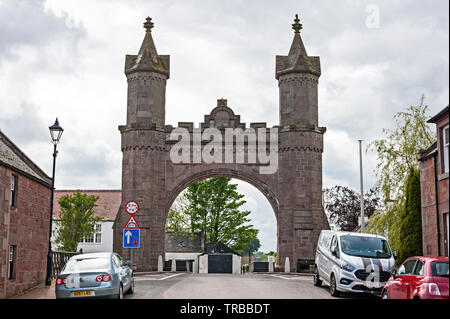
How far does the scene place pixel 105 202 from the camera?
61.7m

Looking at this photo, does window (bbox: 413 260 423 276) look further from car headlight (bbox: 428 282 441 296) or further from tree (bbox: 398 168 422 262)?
tree (bbox: 398 168 422 262)

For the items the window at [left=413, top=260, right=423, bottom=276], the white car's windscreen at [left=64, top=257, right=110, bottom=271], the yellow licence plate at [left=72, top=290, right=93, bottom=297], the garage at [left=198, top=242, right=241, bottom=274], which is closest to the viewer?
the window at [left=413, top=260, right=423, bottom=276]

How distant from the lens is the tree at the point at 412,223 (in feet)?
71.2

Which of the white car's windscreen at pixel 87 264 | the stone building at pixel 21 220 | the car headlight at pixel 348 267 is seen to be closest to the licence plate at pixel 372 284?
the car headlight at pixel 348 267

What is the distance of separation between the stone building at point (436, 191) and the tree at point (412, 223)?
940mm

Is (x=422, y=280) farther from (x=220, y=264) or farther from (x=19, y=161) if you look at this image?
(x=220, y=264)

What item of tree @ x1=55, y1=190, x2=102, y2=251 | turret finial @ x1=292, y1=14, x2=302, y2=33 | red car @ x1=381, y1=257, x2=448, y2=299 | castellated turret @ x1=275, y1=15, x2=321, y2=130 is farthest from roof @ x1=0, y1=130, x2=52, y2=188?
tree @ x1=55, y1=190, x2=102, y2=251

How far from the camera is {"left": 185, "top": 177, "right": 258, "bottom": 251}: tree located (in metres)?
62.2

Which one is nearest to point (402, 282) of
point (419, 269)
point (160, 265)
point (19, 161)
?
point (419, 269)

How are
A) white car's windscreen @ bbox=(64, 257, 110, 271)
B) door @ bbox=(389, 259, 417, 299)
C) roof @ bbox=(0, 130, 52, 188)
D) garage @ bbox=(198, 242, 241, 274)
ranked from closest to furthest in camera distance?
door @ bbox=(389, 259, 417, 299) → white car's windscreen @ bbox=(64, 257, 110, 271) → roof @ bbox=(0, 130, 52, 188) → garage @ bbox=(198, 242, 241, 274)

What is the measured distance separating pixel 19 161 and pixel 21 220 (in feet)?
8.34

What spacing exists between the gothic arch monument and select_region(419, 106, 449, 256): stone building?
12.7 metres
